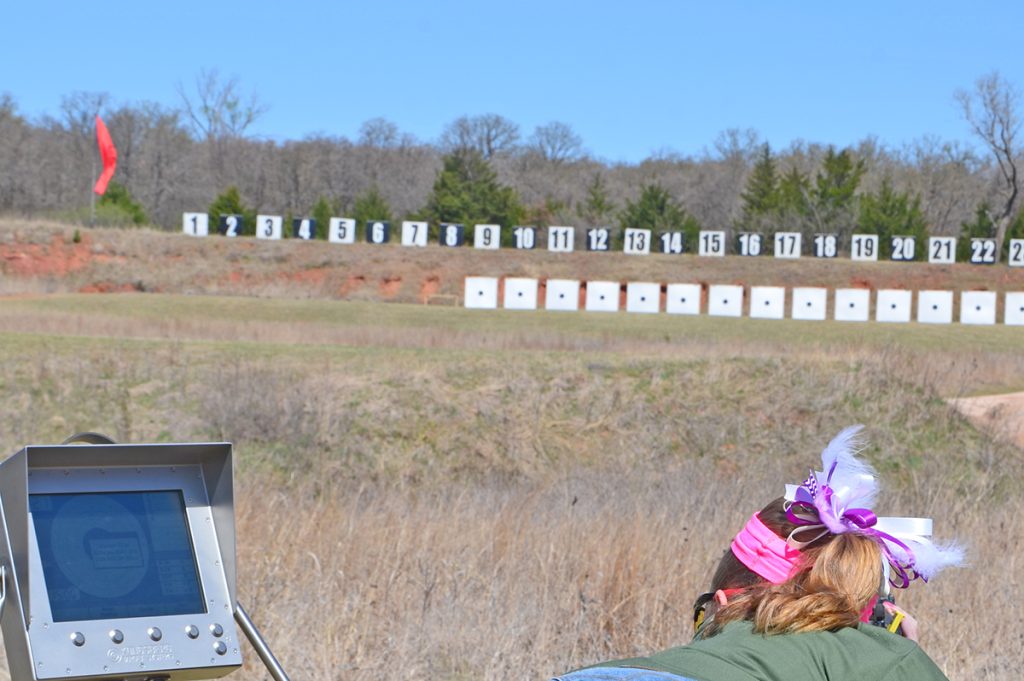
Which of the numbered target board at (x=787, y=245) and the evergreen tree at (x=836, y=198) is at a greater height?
the evergreen tree at (x=836, y=198)

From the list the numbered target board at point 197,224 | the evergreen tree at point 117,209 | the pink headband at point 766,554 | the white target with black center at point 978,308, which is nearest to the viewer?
the pink headband at point 766,554

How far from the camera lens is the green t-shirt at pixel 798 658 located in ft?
6.77

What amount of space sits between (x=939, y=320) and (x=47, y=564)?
136 ft

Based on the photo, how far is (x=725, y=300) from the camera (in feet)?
138

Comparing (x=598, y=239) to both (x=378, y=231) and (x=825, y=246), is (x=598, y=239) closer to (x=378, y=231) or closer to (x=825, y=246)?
Result: (x=378, y=231)

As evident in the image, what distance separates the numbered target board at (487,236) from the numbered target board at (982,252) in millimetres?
18980

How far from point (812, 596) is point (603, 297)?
40569mm

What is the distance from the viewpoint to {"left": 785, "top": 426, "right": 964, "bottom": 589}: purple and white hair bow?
8.02 feet

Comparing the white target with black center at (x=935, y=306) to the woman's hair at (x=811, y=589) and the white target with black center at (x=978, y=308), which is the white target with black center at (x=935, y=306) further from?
the woman's hair at (x=811, y=589)

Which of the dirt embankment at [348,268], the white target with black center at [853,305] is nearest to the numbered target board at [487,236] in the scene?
the dirt embankment at [348,268]

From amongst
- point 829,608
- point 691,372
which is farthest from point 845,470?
point 691,372

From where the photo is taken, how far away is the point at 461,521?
30.7 ft

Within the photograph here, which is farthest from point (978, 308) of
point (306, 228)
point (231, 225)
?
point (231, 225)

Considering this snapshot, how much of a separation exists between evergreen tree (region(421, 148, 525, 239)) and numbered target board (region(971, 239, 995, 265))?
66.2 feet
